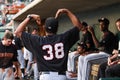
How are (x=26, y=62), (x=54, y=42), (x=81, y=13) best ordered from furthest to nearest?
1. (x=26, y=62)
2. (x=81, y=13)
3. (x=54, y=42)

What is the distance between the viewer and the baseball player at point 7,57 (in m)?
9.02

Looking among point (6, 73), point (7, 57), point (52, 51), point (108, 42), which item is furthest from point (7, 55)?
point (52, 51)

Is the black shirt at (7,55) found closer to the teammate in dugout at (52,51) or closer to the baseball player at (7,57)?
the baseball player at (7,57)

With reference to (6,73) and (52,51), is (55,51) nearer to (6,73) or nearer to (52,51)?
(52,51)

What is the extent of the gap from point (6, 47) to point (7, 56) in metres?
0.21

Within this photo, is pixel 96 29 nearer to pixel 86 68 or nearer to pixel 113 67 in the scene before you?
pixel 86 68

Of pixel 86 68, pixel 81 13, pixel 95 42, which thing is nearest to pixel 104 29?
pixel 95 42

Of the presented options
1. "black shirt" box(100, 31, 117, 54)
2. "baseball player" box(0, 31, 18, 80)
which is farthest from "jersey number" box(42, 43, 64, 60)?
"black shirt" box(100, 31, 117, 54)

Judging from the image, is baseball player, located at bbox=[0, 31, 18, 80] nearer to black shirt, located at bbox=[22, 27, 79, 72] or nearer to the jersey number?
black shirt, located at bbox=[22, 27, 79, 72]

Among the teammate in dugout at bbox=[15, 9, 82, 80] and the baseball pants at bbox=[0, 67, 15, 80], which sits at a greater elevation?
the teammate in dugout at bbox=[15, 9, 82, 80]

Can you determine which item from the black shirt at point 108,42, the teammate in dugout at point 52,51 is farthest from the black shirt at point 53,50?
the black shirt at point 108,42

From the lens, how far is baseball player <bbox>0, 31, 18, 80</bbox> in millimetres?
9023

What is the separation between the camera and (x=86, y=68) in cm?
955

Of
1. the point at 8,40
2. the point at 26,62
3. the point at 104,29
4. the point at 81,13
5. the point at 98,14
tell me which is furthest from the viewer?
the point at 26,62
